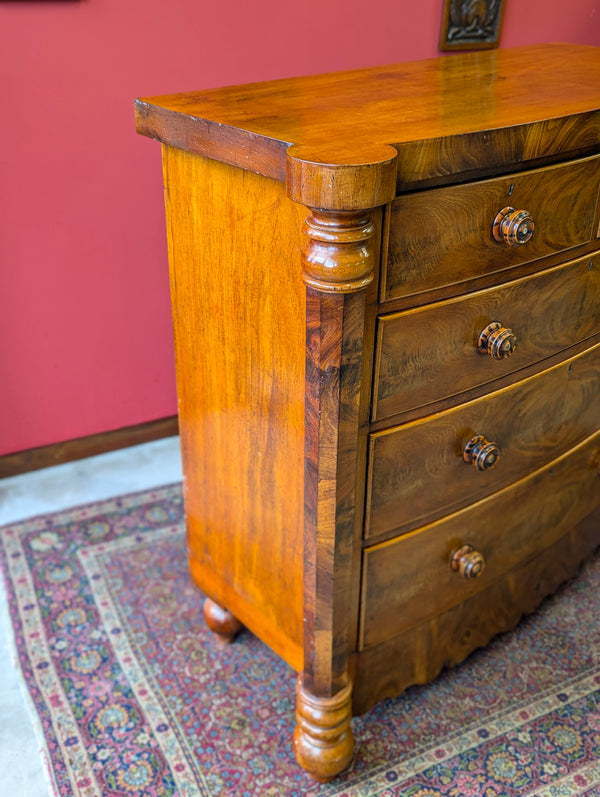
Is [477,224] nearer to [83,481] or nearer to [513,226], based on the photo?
[513,226]

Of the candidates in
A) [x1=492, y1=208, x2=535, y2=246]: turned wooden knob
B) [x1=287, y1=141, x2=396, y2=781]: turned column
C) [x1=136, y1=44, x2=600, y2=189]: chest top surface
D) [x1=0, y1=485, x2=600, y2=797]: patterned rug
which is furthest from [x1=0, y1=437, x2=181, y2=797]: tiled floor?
[x1=492, y1=208, x2=535, y2=246]: turned wooden knob

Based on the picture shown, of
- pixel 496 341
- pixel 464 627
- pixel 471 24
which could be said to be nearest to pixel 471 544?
pixel 464 627

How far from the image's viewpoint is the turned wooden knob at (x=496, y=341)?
1.19 m

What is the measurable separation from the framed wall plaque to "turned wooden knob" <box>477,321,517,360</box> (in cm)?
147

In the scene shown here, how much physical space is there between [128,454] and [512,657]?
126 centimetres

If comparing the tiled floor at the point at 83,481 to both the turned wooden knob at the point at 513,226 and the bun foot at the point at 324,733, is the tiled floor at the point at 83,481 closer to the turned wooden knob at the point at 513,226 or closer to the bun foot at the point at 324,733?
the bun foot at the point at 324,733

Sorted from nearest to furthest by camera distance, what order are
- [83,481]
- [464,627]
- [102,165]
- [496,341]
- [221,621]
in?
[496,341], [464,627], [221,621], [102,165], [83,481]

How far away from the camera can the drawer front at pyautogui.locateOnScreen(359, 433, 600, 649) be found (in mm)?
1298

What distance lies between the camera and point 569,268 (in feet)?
4.21

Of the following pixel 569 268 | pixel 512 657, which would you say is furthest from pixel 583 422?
pixel 512 657

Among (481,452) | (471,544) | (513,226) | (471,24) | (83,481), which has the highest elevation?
(471,24)

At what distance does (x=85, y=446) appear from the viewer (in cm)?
230

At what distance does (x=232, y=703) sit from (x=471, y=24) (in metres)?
2.01

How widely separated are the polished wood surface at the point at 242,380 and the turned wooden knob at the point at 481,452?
0.29m
